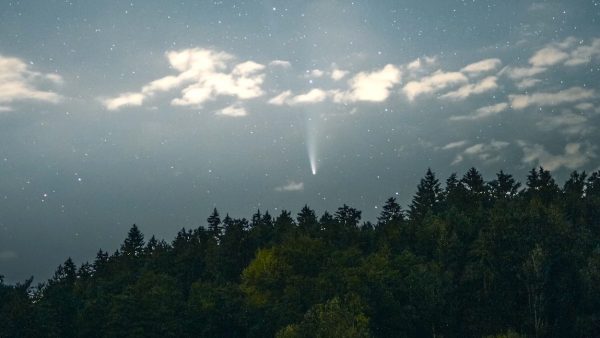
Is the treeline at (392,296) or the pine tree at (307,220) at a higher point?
the pine tree at (307,220)

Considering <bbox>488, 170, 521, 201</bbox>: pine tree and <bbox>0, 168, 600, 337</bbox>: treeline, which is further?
<bbox>488, 170, 521, 201</bbox>: pine tree

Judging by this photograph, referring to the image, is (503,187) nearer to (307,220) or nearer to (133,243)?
(307,220)

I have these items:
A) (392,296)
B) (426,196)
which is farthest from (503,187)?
(392,296)

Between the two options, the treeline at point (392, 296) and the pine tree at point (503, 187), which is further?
the pine tree at point (503, 187)

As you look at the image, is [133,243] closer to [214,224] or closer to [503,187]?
[214,224]

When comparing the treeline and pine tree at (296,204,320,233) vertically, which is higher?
pine tree at (296,204,320,233)

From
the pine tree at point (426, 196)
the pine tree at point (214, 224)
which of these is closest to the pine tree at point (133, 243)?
the pine tree at point (214, 224)

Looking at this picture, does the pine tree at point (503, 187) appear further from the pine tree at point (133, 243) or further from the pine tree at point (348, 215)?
the pine tree at point (133, 243)

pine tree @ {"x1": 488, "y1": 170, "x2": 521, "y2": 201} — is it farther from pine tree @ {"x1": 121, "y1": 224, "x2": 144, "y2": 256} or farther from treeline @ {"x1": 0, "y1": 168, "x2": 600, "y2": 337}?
pine tree @ {"x1": 121, "y1": 224, "x2": 144, "y2": 256}

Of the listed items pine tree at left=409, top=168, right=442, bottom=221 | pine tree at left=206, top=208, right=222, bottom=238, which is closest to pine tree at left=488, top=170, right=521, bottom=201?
pine tree at left=409, top=168, right=442, bottom=221

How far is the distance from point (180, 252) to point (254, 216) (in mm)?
32434

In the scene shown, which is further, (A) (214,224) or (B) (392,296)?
(A) (214,224)

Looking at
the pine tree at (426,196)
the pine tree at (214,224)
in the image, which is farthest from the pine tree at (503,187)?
the pine tree at (214,224)

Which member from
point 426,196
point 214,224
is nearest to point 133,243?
point 214,224
